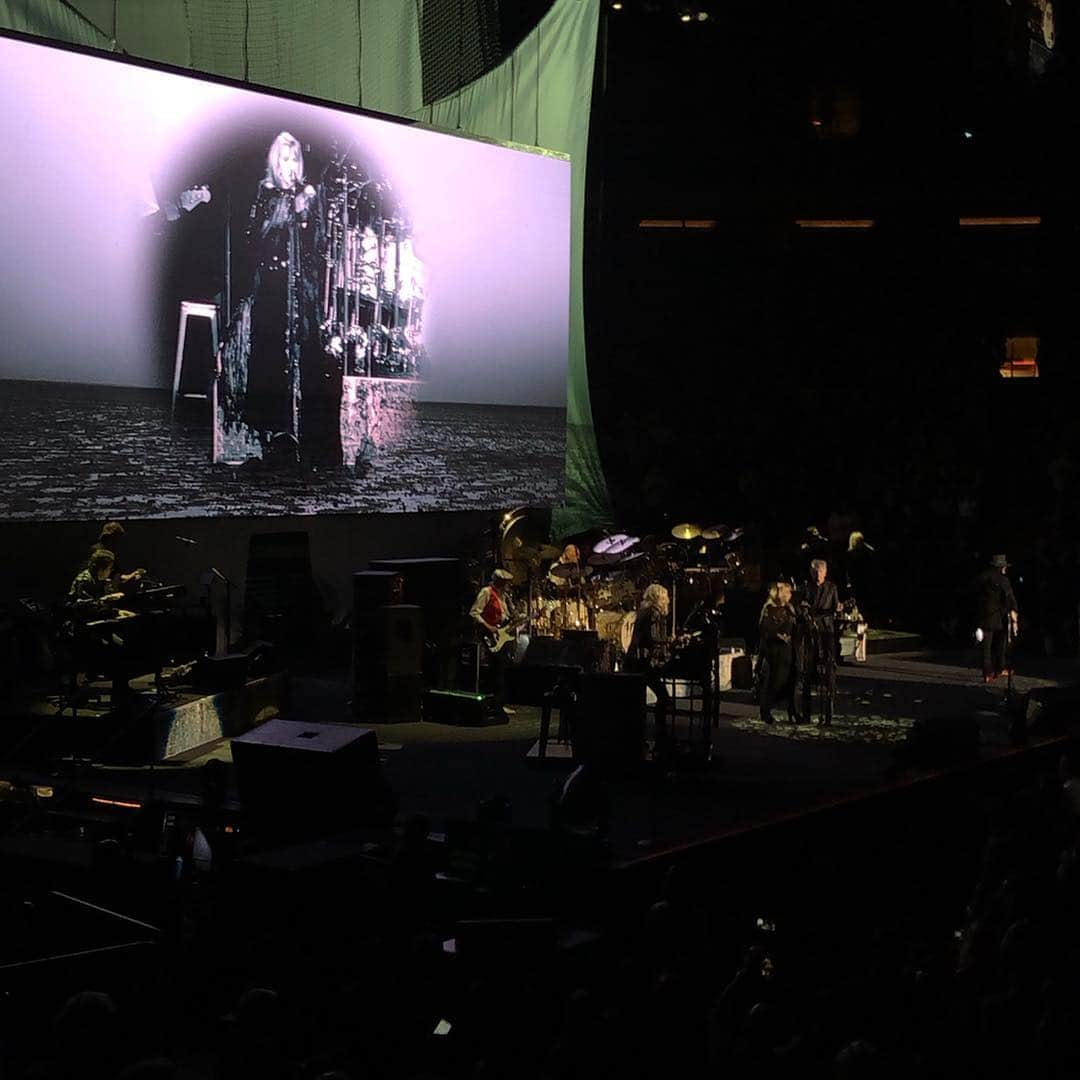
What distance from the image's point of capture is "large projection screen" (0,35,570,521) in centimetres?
1106

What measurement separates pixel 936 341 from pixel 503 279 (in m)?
10.5

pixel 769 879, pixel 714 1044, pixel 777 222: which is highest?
pixel 777 222

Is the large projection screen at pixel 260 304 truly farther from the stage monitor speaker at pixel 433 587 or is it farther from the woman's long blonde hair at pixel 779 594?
the woman's long blonde hair at pixel 779 594

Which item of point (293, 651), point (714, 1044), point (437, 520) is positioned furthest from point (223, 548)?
point (714, 1044)

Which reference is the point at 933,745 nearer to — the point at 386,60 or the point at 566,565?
the point at 566,565

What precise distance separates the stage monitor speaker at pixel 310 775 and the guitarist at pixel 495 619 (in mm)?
4552

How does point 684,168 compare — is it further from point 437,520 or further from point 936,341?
point 437,520

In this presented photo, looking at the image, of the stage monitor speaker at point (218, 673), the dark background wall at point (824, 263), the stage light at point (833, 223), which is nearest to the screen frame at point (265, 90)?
the stage monitor speaker at point (218, 673)

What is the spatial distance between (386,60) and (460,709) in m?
5.95

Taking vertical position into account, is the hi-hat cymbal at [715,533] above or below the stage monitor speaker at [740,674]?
above

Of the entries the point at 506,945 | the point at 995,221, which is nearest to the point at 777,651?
the point at 506,945

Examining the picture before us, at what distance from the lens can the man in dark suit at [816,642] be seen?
1278 centimetres

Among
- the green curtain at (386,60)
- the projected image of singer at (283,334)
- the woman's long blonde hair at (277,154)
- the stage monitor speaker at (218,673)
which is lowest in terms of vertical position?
the stage monitor speaker at (218,673)

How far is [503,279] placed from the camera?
14.8 meters
